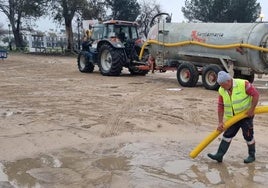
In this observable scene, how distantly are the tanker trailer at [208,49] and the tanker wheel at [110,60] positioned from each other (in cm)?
162

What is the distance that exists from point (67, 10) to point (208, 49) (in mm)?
27486

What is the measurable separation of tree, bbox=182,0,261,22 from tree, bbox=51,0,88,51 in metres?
13.5

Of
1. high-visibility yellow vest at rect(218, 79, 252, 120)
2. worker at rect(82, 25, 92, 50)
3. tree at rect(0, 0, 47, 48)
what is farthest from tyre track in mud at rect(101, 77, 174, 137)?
tree at rect(0, 0, 47, 48)

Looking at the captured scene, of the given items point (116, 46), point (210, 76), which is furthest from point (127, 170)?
point (116, 46)

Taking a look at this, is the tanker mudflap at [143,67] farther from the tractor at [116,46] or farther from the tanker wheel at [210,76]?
the tanker wheel at [210,76]

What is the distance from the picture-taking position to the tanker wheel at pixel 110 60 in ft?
58.7

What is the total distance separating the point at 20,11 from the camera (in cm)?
4522

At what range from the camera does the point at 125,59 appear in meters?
18.2

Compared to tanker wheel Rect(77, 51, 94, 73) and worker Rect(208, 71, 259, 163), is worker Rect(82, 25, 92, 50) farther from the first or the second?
worker Rect(208, 71, 259, 163)

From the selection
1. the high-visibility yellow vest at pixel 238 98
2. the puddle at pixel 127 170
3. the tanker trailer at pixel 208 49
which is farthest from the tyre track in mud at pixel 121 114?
the high-visibility yellow vest at pixel 238 98

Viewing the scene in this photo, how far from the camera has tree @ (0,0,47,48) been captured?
4019 cm

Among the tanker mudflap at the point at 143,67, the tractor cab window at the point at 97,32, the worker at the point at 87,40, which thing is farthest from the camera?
the worker at the point at 87,40

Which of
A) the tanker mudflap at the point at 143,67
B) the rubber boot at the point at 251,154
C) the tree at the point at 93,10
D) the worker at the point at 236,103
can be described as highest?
the tree at the point at 93,10

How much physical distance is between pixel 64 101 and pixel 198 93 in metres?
4.09
